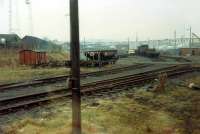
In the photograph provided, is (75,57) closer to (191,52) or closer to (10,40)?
(10,40)

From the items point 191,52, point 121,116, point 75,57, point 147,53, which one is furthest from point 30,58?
point 191,52

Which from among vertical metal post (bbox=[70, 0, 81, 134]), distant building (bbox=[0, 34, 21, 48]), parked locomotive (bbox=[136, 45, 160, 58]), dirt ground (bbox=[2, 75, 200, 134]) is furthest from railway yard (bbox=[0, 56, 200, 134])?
parked locomotive (bbox=[136, 45, 160, 58])

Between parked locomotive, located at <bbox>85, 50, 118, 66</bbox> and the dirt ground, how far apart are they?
18472 mm

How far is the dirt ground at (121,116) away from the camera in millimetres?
10023

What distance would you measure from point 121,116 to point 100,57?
24.5 m

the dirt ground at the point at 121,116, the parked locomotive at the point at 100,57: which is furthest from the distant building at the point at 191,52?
the dirt ground at the point at 121,116

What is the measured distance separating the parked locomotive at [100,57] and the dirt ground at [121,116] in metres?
18.5

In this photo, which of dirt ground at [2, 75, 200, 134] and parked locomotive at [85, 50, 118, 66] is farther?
parked locomotive at [85, 50, 118, 66]

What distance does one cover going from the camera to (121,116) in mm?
11938

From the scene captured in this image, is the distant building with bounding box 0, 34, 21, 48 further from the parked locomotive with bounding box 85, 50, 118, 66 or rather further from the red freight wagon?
the parked locomotive with bounding box 85, 50, 118, 66

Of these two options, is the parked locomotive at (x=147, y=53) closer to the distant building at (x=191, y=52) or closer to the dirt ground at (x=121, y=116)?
the distant building at (x=191, y=52)

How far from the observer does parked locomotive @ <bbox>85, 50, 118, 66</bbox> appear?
35.1 meters

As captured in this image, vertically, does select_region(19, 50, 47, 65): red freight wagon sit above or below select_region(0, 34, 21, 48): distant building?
below

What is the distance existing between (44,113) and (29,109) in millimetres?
1062
